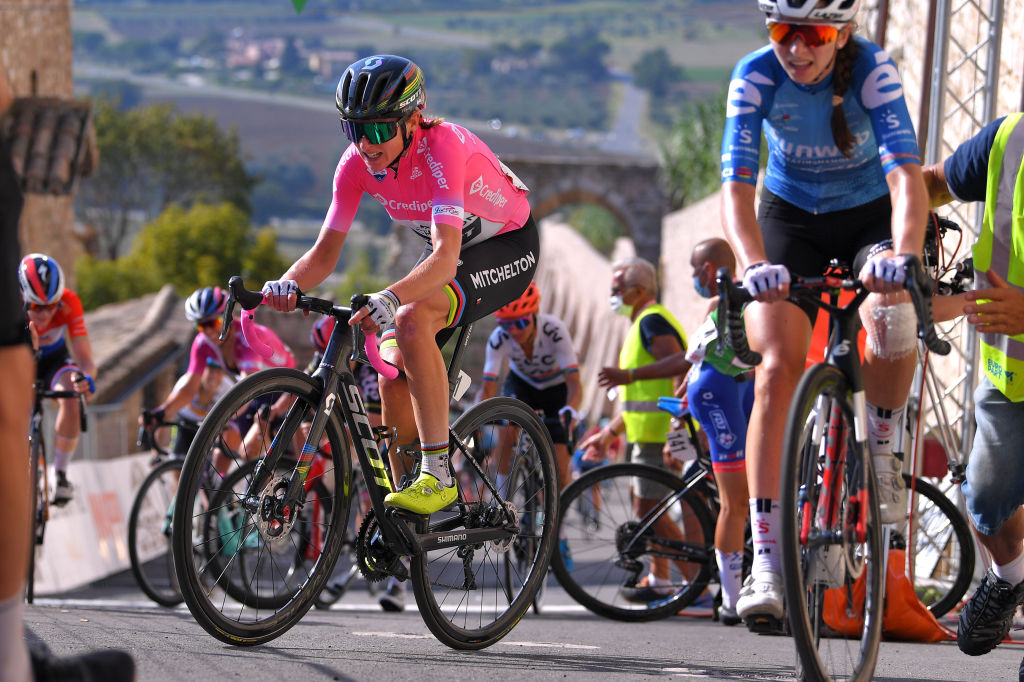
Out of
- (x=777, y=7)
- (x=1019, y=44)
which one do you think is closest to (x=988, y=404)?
(x=777, y=7)

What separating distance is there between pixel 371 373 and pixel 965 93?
6522 mm

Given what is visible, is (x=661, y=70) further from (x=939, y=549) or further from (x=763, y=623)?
(x=763, y=623)

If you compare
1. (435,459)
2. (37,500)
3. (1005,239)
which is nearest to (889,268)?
(1005,239)

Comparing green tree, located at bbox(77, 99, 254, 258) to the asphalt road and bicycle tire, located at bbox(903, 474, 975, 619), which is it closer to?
bicycle tire, located at bbox(903, 474, 975, 619)

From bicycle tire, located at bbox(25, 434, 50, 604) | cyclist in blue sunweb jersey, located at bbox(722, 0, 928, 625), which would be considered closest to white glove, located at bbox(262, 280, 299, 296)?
cyclist in blue sunweb jersey, located at bbox(722, 0, 928, 625)

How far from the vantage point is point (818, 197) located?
15.7ft

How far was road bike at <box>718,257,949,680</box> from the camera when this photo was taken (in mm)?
3975

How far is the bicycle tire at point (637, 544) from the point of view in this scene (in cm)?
752

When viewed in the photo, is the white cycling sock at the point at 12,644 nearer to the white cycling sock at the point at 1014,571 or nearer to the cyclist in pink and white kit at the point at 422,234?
the cyclist in pink and white kit at the point at 422,234

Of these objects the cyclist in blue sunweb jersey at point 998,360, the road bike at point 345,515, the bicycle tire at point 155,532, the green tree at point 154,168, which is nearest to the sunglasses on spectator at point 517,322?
the bicycle tire at point 155,532

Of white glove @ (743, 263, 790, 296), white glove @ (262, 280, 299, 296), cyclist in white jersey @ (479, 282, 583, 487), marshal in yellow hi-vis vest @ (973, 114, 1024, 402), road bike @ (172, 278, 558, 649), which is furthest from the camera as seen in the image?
cyclist in white jersey @ (479, 282, 583, 487)

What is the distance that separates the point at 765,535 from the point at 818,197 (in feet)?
4.00

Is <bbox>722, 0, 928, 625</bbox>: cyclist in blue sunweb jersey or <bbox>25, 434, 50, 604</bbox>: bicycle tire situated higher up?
<bbox>722, 0, 928, 625</bbox>: cyclist in blue sunweb jersey

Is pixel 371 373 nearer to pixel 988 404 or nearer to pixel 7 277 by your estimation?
pixel 988 404
